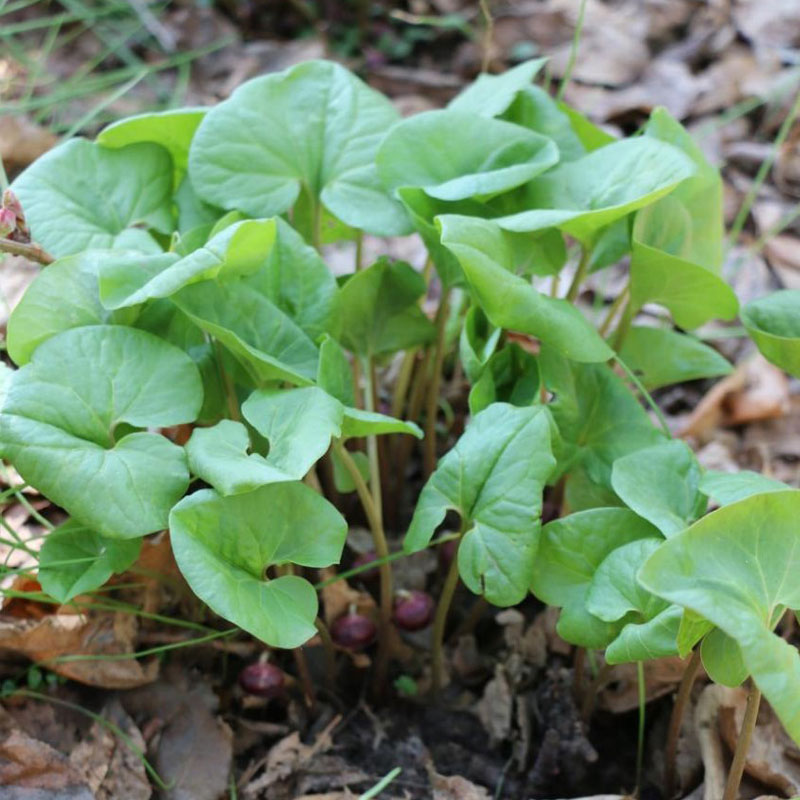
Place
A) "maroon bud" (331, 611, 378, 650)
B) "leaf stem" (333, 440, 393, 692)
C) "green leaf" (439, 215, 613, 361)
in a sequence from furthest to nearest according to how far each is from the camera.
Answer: "maroon bud" (331, 611, 378, 650), "leaf stem" (333, 440, 393, 692), "green leaf" (439, 215, 613, 361)

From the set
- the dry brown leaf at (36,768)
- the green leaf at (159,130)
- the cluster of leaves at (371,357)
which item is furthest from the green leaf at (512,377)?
the dry brown leaf at (36,768)

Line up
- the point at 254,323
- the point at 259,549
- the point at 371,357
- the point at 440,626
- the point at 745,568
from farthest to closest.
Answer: the point at 371,357
the point at 440,626
the point at 254,323
the point at 259,549
the point at 745,568

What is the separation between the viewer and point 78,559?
2.94ft

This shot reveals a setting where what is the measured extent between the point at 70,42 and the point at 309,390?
185 cm

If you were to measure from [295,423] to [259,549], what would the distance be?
0.12 metres

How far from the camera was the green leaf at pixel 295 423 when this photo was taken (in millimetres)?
790

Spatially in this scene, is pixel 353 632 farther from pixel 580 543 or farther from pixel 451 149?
pixel 451 149

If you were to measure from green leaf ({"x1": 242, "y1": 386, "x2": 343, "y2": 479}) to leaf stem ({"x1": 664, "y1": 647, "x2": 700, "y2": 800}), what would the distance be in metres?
0.42

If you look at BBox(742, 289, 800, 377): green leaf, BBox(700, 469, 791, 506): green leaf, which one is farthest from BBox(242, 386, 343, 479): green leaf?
BBox(742, 289, 800, 377): green leaf

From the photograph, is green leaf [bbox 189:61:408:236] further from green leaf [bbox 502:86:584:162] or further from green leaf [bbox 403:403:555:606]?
green leaf [bbox 403:403:555:606]

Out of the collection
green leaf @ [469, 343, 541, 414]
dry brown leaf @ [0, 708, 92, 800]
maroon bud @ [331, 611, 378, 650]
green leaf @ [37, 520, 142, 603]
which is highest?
green leaf @ [37, 520, 142, 603]

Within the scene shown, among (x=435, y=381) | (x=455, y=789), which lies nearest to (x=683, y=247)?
(x=435, y=381)

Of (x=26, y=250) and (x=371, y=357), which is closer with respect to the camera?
(x=26, y=250)

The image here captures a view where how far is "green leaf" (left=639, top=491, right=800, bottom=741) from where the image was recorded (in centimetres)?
67
